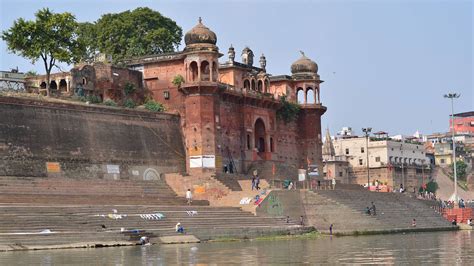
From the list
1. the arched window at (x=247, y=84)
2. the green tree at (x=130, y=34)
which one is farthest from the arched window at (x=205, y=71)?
the green tree at (x=130, y=34)

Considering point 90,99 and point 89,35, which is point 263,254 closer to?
point 90,99

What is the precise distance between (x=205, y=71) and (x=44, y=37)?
923 centimetres

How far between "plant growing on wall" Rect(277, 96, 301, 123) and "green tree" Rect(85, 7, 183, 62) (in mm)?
11444

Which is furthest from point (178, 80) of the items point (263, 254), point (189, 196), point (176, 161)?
point (263, 254)

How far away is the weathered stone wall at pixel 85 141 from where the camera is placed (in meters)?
44.8

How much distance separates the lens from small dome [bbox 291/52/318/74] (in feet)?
213

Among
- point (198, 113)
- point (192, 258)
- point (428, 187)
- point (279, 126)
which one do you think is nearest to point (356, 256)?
point (192, 258)

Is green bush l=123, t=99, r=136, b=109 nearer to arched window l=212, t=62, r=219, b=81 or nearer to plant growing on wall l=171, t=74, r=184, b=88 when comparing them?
plant growing on wall l=171, t=74, r=184, b=88

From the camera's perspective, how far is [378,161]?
286 ft

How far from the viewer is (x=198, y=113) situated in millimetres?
53594

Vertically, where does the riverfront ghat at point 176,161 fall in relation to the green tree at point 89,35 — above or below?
below

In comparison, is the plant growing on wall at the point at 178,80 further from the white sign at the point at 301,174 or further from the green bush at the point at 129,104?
the white sign at the point at 301,174

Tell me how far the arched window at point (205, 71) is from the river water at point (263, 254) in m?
17.7

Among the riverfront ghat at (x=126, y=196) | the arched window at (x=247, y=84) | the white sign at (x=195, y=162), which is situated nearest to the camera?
the riverfront ghat at (x=126, y=196)
